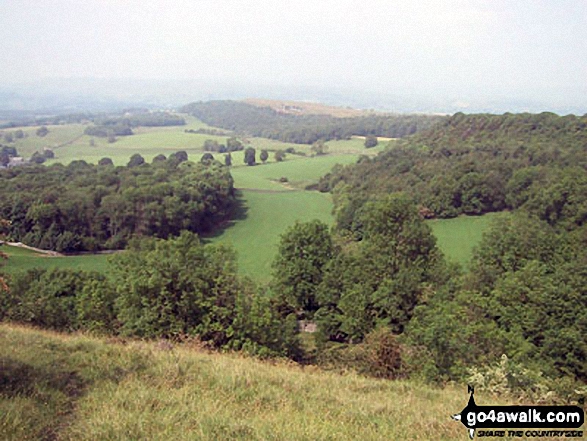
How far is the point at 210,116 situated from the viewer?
651 feet

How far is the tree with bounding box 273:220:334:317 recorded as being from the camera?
28969 mm

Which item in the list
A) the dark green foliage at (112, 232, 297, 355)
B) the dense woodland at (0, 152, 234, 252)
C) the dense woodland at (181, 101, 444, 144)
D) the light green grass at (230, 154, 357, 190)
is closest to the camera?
the dark green foliage at (112, 232, 297, 355)

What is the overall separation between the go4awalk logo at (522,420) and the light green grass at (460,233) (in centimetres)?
3390

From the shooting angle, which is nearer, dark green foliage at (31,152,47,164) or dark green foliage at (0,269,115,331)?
dark green foliage at (0,269,115,331)

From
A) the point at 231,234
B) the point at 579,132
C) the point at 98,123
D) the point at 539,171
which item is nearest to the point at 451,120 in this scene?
the point at 579,132

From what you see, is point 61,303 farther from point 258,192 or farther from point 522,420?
point 258,192

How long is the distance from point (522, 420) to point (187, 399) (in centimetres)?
595

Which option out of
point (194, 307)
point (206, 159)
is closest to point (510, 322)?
point (194, 307)

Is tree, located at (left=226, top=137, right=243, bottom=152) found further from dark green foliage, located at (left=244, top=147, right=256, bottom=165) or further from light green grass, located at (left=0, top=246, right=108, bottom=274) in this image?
light green grass, located at (left=0, top=246, right=108, bottom=274)

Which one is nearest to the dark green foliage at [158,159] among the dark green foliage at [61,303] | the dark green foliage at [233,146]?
the dark green foliage at [233,146]

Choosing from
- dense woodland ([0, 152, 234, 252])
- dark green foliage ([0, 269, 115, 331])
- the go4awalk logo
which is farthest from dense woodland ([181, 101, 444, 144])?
the go4awalk logo

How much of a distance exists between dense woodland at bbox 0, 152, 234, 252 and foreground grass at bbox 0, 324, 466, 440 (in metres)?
42.0

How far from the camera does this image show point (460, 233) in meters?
50.1

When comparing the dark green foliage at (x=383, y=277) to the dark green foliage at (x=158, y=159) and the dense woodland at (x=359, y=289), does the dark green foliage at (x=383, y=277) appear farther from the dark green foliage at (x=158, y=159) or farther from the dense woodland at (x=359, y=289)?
the dark green foliage at (x=158, y=159)
